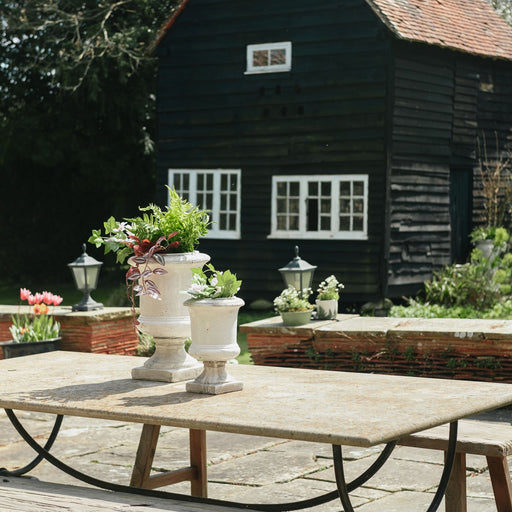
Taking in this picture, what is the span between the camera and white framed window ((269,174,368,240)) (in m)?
15.7

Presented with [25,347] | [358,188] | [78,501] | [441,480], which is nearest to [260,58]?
[358,188]

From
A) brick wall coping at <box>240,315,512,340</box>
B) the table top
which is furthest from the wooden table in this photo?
brick wall coping at <box>240,315,512,340</box>

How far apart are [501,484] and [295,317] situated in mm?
4437

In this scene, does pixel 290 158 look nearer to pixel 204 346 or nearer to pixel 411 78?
pixel 411 78

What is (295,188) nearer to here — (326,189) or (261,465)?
(326,189)

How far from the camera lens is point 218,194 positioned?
56.0 feet

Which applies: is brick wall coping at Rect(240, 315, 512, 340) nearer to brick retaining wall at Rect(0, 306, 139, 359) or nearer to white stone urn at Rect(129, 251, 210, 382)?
brick retaining wall at Rect(0, 306, 139, 359)

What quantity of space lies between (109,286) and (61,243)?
6.38 ft

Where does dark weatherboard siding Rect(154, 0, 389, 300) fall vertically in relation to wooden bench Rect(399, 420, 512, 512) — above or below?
above

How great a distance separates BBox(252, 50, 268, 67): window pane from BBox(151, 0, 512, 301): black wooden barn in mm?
24

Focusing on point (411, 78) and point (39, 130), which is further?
point (39, 130)

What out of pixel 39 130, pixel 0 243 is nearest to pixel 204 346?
pixel 39 130

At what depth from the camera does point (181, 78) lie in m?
17.3

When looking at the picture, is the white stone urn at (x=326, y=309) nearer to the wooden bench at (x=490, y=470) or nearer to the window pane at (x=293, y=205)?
the wooden bench at (x=490, y=470)
